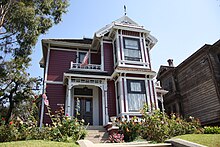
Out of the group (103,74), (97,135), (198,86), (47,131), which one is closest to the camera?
(47,131)

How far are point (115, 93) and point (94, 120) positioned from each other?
96.1 inches

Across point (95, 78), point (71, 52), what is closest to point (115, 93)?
point (95, 78)

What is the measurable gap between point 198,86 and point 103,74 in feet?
30.6

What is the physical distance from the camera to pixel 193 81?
18266mm

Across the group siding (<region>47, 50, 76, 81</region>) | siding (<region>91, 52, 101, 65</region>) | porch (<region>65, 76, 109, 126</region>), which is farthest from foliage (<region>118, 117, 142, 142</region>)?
siding (<region>91, 52, 101, 65</region>)

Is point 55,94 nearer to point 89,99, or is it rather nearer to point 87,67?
point 89,99

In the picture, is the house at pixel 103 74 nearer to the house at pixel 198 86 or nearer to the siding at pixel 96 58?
the siding at pixel 96 58

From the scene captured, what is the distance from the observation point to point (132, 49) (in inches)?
Answer: 588

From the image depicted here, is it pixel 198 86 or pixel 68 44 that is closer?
pixel 68 44

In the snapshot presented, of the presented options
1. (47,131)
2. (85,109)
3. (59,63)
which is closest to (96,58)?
(59,63)

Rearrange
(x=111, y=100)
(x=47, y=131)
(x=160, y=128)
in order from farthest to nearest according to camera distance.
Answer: (x=111, y=100)
(x=47, y=131)
(x=160, y=128)

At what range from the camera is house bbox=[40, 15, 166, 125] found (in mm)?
13075

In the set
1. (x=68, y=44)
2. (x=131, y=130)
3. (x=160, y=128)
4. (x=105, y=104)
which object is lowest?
(x=131, y=130)

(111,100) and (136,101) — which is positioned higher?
(111,100)
